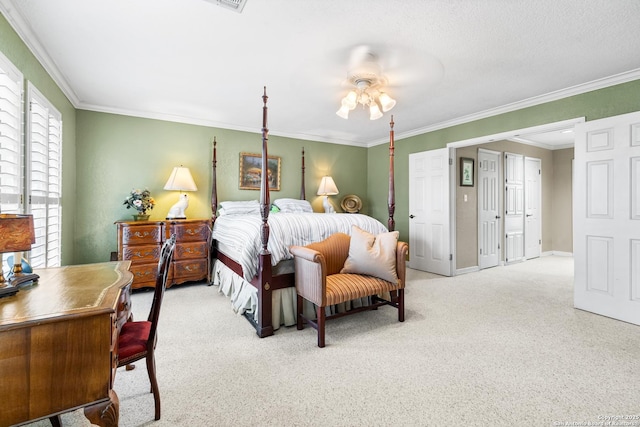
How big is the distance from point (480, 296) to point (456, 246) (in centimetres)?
126

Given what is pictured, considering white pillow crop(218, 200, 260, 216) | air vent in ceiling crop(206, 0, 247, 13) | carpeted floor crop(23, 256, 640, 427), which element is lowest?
carpeted floor crop(23, 256, 640, 427)

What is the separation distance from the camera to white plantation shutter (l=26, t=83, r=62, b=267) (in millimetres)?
2412

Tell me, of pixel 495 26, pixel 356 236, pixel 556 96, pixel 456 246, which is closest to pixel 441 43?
pixel 495 26

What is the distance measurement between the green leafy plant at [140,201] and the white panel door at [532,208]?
685cm

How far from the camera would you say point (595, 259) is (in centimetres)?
309

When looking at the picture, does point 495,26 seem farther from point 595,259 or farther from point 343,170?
point 343,170

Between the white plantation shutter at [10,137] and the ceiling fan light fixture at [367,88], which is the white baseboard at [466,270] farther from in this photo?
the white plantation shutter at [10,137]

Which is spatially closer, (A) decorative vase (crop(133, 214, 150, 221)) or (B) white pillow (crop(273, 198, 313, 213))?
(A) decorative vase (crop(133, 214, 150, 221))

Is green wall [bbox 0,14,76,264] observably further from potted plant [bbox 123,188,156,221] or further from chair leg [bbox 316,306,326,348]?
chair leg [bbox 316,306,326,348]

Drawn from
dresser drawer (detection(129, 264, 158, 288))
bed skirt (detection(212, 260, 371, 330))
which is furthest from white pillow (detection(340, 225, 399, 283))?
dresser drawer (detection(129, 264, 158, 288))

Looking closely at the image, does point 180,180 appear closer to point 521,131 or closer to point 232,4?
point 232,4

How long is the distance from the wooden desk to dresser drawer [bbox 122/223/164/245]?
108 inches

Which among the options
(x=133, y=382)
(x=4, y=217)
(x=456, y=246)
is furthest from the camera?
(x=456, y=246)

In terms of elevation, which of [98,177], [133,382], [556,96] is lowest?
[133,382]
